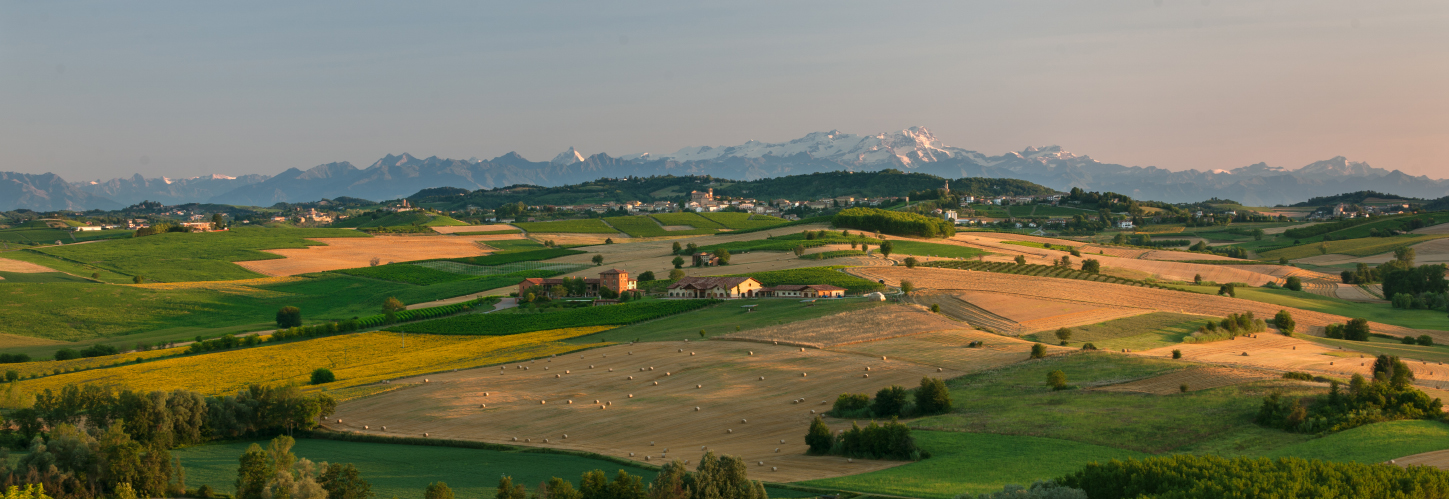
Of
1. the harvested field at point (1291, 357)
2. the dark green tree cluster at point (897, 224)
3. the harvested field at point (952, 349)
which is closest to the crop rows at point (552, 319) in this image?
the harvested field at point (952, 349)

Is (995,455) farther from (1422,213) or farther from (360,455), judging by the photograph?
(1422,213)

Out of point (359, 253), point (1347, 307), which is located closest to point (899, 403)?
point (1347, 307)

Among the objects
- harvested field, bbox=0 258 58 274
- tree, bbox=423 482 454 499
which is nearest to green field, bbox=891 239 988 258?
tree, bbox=423 482 454 499

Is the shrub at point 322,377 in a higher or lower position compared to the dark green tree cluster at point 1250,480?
lower

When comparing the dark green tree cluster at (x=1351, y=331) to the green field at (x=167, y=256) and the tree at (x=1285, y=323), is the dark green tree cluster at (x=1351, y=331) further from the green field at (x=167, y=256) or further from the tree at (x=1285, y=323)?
the green field at (x=167, y=256)

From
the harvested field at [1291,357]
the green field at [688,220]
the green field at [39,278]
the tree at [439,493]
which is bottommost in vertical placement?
the tree at [439,493]
